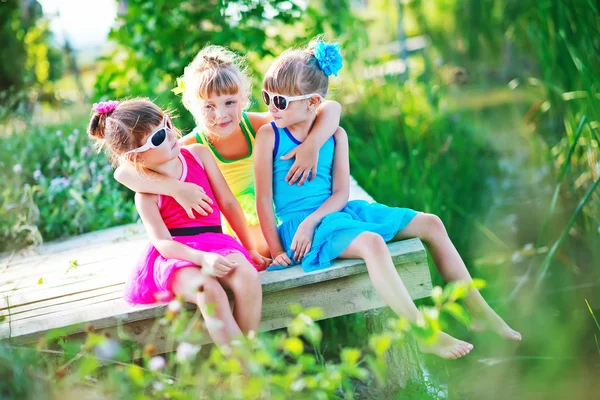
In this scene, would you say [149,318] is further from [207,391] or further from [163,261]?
[207,391]

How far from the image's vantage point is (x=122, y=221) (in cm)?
412

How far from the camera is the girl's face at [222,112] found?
2664mm

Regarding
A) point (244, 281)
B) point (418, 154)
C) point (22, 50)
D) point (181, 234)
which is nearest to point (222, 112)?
point (181, 234)

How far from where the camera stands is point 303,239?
253 cm

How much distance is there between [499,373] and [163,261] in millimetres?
1314

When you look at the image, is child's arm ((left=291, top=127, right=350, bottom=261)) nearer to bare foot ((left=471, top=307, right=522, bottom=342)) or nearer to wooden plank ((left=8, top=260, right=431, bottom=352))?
wooden plank ((left=8, top=260, right=431, bottom=352))

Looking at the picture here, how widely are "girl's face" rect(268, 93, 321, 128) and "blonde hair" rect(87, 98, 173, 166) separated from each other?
410mm

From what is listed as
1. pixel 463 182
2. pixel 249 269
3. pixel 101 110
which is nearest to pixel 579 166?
pixel 463 182

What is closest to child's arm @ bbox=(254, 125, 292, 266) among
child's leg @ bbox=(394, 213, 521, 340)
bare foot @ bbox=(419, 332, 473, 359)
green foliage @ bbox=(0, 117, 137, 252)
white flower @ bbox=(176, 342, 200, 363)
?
child's leg @ bbox=(394, 213, 521, 340)

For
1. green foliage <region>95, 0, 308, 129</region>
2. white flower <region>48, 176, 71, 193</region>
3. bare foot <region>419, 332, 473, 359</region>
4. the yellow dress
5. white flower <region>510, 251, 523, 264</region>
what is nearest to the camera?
bare foot <region>419, 332, 473, 359</region>

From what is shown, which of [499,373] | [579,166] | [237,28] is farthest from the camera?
[237,28]

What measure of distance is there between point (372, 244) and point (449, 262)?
1.17 ft

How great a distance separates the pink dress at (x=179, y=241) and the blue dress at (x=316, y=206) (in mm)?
231

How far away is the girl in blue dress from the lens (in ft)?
8.10
